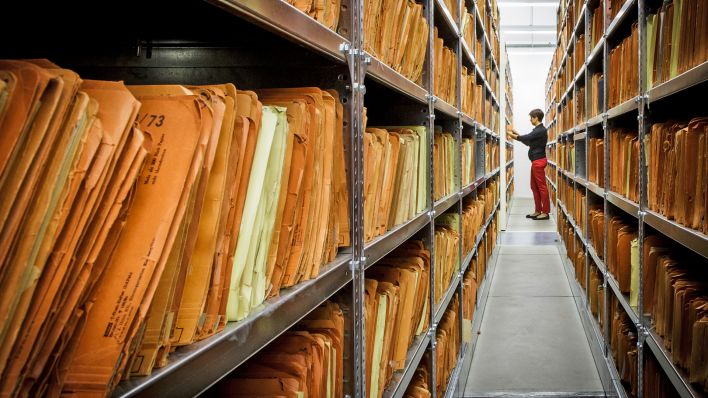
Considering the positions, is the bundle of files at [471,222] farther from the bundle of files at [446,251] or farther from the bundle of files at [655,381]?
the bundle of files at [655,381]

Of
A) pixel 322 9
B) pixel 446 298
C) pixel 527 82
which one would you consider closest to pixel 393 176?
pixel 322 9

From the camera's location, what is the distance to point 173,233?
629mm

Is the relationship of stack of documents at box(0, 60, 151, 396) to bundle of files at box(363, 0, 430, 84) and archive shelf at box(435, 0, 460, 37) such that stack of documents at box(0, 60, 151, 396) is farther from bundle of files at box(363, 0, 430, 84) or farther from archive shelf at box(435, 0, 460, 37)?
archive shelf at box(435, 0, 460, 37)

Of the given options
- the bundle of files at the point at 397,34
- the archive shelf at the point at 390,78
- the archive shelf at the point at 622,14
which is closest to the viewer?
the archive shelf at the point at 390,78

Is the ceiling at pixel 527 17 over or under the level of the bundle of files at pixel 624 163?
over

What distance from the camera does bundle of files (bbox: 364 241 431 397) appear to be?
1.58 m

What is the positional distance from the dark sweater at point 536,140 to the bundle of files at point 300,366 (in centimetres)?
811

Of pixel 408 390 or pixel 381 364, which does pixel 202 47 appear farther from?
pixel 408 390

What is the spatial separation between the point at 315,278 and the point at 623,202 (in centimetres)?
190

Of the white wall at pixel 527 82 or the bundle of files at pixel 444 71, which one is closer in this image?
the bundle of files at pixel 444 71

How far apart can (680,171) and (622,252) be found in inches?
38.0

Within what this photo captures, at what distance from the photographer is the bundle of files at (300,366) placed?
103cm

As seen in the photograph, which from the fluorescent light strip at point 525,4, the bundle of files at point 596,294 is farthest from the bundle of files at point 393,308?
the fluorescent light strip at point 525,4

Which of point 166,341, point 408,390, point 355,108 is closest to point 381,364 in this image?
point 408,390
